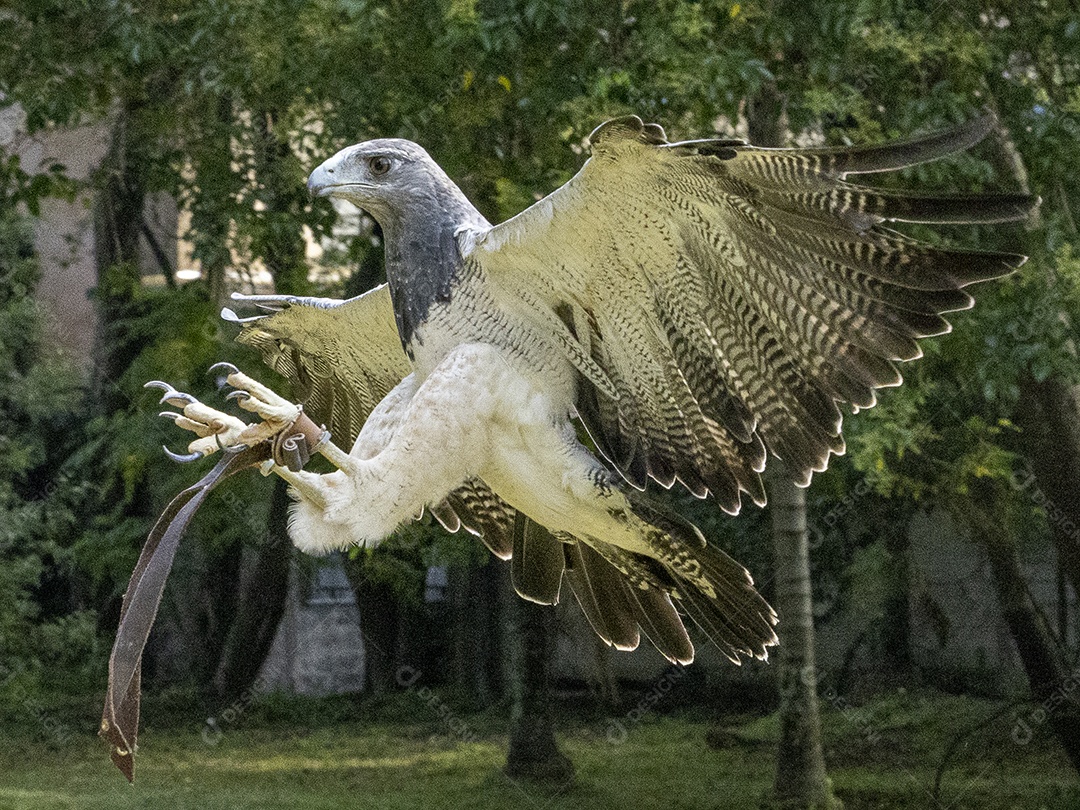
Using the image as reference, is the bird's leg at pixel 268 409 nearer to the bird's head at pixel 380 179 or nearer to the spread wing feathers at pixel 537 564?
the bird's head at pixel 380 179

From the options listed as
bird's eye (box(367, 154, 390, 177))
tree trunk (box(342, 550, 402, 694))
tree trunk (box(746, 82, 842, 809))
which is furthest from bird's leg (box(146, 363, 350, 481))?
tree trunk (box(342, 550, 402, 694))

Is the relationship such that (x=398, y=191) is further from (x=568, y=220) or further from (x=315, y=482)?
(x=315, y=482)

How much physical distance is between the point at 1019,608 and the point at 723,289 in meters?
4.02

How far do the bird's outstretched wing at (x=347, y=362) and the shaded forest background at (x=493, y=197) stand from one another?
4.39 ft

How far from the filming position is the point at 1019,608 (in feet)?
19.5

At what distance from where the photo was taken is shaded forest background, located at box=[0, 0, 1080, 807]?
185 inches

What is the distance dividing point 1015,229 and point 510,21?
7.08 ft

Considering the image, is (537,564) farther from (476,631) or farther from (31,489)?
(31,489)

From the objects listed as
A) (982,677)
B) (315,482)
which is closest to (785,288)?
(315,482)

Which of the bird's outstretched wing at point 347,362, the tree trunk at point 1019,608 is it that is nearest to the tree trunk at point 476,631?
the tree trunk at point 1019,608

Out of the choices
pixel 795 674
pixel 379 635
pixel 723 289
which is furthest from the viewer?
pixel 379 635

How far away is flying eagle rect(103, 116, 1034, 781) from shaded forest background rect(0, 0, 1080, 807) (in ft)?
6.20

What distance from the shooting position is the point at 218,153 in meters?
5.54

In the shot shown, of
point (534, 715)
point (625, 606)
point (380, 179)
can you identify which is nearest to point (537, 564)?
point (625, 606)
